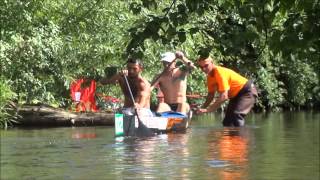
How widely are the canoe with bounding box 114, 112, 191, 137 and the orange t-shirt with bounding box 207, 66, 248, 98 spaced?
0.90m

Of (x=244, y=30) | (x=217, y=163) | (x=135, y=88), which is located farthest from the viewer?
(x=135, y=88)

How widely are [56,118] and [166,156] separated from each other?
9.14 metres

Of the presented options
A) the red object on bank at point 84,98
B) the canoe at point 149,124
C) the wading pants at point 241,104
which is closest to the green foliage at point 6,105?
the red object on bank at point 84,98

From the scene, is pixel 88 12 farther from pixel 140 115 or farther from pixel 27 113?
pixel 140 115

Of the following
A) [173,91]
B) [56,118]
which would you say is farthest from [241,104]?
[56,118]

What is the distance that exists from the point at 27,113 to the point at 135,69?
5683mm

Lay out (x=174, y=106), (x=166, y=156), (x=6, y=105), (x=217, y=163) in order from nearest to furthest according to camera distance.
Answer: (x=217, y=163)
(x=166, y=156)
(x=174, y=106)
(x=6, y=105)

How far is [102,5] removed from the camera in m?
20.3

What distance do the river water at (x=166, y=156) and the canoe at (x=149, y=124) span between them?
0.27 metres

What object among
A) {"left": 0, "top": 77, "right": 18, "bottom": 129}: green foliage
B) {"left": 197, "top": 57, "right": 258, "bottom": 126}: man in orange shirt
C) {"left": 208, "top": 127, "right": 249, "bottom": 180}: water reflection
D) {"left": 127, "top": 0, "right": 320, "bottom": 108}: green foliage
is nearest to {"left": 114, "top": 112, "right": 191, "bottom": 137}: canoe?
{"left": 197, "top": 57, "right": 258, "bottom": 126}: man in orange shirt

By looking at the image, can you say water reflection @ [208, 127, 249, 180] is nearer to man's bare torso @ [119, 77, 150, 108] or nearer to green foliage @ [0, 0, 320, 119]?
green foliage @ [0, 0, 320, 119]

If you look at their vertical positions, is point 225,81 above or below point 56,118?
above

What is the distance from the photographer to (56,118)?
755 inches

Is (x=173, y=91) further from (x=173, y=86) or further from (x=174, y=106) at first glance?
(x=174, y=106)
